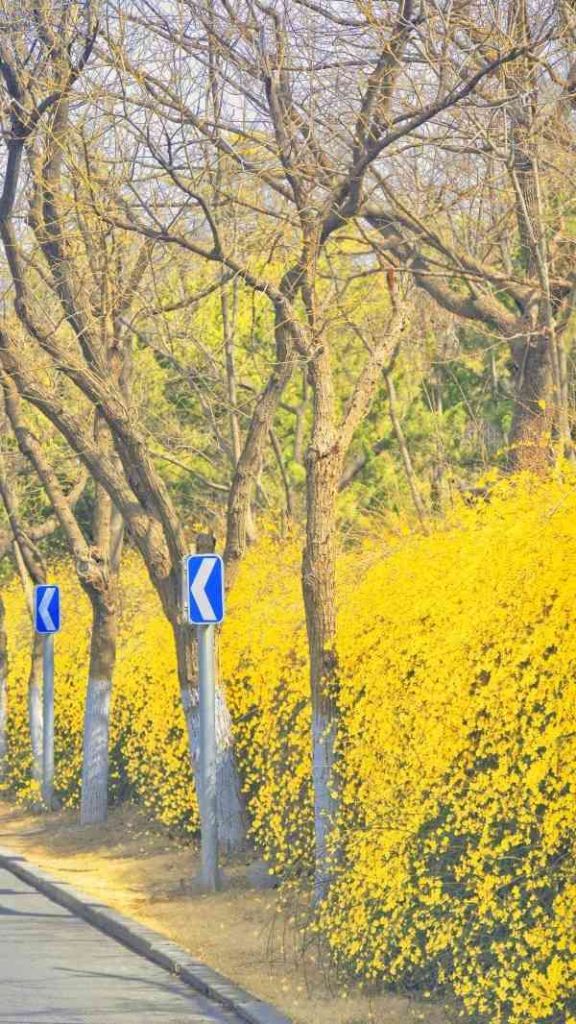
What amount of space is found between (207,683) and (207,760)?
0.65m

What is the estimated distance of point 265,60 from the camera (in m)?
12.1

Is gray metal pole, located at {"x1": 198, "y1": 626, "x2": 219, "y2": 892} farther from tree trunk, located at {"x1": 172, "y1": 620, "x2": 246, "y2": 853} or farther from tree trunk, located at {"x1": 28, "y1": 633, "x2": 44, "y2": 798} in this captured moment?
tree trunk, located at {"x1": 28, "y1": 633, "x2": 44, "y2": 798}

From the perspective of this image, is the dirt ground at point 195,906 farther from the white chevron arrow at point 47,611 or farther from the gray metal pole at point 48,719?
the white chevron arrow at point 47,611

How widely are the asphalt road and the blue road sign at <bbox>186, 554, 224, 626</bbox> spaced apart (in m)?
2.51

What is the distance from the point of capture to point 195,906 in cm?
1356

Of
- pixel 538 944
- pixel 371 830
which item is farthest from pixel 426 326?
pixel 538 944

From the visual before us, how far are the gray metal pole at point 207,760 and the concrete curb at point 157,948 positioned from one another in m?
0.87

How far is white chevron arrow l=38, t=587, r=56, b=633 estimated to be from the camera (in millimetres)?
21031

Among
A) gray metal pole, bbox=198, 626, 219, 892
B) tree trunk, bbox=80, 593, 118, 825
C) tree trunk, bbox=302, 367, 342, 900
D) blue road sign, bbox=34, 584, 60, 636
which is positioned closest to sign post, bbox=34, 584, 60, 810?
blue road sign, bbox=34, 584, 60, 636

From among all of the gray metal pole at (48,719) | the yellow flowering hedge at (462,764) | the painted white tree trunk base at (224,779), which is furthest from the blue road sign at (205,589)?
the gray metal pole at (48,719)

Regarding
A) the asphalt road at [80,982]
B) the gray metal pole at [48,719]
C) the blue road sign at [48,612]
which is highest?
the blue road sign at [48,612]

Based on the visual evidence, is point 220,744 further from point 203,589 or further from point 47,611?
point 47,611

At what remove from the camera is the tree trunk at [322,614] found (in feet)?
37.6

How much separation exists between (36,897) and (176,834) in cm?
290
